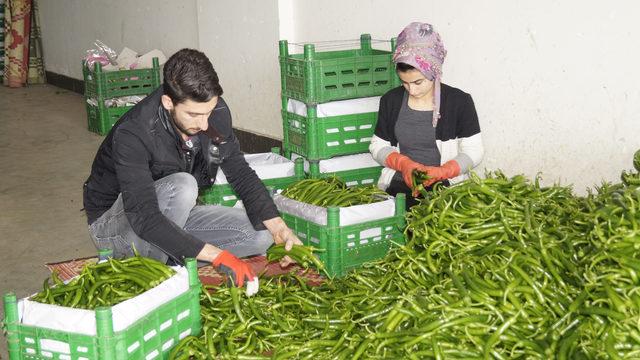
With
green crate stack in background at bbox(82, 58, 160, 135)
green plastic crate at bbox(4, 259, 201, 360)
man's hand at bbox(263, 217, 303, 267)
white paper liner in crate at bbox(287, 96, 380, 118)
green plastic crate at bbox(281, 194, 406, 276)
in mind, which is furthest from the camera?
green crate stack in background at bbox(82, 58, 160, 135)

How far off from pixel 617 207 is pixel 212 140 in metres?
2.23

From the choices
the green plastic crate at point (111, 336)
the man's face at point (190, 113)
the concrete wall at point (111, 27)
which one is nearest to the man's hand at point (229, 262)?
the green plastic crate at point (111, 336)

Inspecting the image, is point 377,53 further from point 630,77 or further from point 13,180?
point 13,180

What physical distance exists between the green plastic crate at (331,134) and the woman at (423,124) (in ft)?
1.57

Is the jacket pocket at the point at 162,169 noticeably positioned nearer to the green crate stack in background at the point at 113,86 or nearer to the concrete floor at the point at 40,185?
the concrete floor at the point at 40,185

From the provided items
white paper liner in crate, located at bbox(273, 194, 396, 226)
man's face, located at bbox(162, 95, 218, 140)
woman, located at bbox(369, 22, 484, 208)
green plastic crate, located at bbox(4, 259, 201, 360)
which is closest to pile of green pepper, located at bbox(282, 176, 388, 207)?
white paper liner in crate, located at bbox(273, 194, 396, 226)

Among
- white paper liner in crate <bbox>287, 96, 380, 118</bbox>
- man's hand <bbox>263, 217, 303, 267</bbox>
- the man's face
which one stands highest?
the man's face

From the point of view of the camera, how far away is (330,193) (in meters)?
4.88

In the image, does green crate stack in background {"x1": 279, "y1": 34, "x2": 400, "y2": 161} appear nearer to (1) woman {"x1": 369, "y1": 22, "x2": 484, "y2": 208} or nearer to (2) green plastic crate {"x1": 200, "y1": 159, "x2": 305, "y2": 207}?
(2) green plastic crate {"x1": 200, "y1": 159, "x2": 305, "y2": 207}

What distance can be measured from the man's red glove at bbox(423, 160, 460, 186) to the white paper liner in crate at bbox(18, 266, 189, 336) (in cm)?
217

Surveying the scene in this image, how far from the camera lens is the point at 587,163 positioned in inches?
195

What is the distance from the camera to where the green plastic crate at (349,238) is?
4586 millimetres

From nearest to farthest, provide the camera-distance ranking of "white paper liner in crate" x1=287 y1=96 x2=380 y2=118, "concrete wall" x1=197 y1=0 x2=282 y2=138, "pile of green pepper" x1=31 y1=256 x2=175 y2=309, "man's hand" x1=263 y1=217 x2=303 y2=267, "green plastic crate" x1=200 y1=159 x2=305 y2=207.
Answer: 1. "pile of green pepper" x1=31 y1=256 x2=175 y2=309
2. "man's hand" x1=263 y1=217 x2=303 y2=267
3. "green plastic crate" x1=200 y1=159 x2=305 y2=207
4. "white paper liner in crate" x1=287 y1=96 x2=380 y2=118
5. "concrete wall" x1=197 y1=0 x2=282 y2=138

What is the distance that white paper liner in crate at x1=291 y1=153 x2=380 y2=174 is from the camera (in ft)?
19.1
